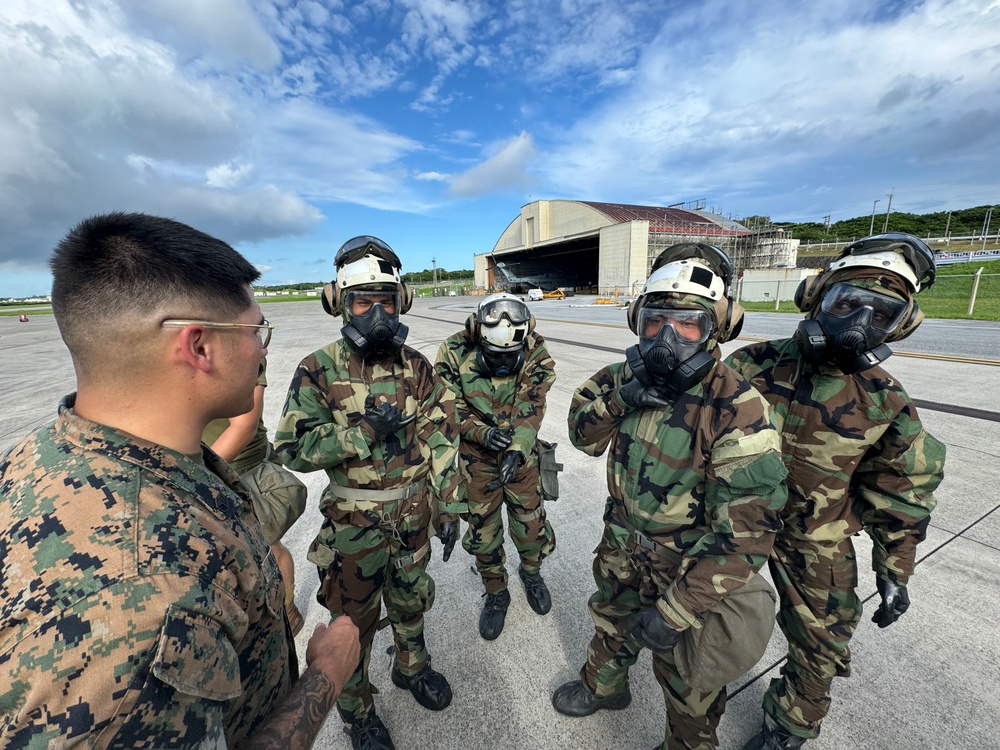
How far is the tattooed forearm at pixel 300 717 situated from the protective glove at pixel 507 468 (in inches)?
70.3

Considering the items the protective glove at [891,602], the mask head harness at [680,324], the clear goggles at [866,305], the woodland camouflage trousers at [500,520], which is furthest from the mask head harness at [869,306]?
the woodland camouflage trousers at [500,520]

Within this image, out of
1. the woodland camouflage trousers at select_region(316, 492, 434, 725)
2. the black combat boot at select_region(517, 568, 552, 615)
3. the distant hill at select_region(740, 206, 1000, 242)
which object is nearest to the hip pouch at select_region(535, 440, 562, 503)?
the black combat boot at select_region(517, 568, 552, 615)

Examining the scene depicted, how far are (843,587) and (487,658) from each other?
2.04m

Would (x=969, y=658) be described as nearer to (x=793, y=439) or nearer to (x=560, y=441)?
(x=793, y=439)

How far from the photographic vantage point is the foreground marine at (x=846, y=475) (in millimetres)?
1900

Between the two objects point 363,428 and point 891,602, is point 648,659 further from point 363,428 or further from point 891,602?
point 363,428

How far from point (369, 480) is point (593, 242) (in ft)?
145

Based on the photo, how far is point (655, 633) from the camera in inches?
66.7

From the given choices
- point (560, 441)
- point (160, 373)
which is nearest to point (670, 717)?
point (160, 373)

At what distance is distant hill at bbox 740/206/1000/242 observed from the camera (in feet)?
172

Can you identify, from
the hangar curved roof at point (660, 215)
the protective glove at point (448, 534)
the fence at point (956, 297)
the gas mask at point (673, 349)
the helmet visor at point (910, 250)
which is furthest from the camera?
the hangar curved roof at point (660, 215)

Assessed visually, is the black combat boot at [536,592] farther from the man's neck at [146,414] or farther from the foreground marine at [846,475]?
the man's neck at [146,414]

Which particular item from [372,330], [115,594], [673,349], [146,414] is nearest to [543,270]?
[372,330]

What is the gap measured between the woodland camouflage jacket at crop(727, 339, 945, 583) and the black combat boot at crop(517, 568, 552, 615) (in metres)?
1.70
